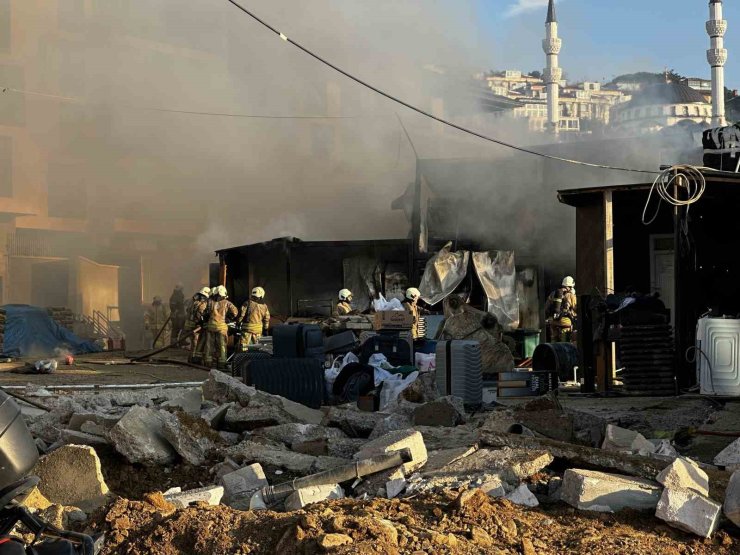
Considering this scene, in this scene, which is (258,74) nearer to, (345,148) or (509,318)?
(345,148)

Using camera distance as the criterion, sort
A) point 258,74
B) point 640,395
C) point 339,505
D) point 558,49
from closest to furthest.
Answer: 1. point 339,505
2. point 640,395
3. point 258,74
4. point 558,49

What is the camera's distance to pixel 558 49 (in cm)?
7406

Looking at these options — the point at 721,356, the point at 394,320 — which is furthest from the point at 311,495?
the point at 394,320

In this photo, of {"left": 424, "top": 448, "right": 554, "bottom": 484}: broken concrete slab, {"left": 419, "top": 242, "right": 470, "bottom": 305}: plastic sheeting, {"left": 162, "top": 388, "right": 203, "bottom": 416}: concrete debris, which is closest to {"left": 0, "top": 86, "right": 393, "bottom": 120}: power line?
{"left": 419, "top": 242, "right": 470, "bottom": 305}: plastic sheeting

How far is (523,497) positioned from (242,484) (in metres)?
1.71

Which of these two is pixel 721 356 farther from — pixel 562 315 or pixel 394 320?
pixel 562 315

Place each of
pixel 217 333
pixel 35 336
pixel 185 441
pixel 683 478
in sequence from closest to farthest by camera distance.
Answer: pixel 683 478
pixel 185 441
pixel 217 333
pixel 35 336

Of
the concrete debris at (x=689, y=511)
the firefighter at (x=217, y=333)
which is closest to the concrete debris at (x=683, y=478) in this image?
the concrete debris at (x=689, y=511)

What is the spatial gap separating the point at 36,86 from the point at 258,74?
7.68 metres

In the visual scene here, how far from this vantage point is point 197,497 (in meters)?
5.59

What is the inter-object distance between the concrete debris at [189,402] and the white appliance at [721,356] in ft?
17.6

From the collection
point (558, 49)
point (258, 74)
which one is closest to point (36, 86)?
point (258, 74)

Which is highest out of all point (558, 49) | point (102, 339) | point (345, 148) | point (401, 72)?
point (558, 49)

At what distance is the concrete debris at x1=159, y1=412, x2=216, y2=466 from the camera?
6.75 m
